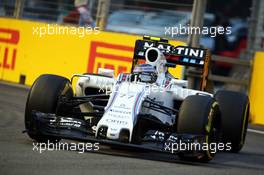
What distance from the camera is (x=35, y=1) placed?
18.8 metres

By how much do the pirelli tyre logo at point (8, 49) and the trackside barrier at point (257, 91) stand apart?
18.1 ft

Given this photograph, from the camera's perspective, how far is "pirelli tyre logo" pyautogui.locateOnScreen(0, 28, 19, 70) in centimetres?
1762

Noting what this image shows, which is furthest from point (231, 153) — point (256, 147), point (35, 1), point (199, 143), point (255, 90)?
point (35, 1)

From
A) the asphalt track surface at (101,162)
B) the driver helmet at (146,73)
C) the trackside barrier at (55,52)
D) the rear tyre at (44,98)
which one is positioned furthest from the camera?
the trackside barrier at (55,52)

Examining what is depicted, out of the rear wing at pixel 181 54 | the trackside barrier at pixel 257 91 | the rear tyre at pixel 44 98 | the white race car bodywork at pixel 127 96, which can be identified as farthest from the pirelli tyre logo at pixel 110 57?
the rear tyre at pixel 44 98

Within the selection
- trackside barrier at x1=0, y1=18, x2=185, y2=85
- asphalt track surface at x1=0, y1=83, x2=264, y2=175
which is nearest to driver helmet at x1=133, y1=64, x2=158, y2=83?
asphalt track surface at x1=0, y1=83, x2=264, y2=175

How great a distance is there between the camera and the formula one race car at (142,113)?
28.5ft

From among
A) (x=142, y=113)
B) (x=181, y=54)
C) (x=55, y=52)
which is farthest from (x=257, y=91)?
(x=142, y=113)

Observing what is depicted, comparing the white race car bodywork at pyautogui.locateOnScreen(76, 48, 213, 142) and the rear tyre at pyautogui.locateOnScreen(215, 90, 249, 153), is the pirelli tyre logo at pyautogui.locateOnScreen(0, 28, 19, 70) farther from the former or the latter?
the rear tyre at pyautogui.locateOnScreen(215, 90, 249, 153)

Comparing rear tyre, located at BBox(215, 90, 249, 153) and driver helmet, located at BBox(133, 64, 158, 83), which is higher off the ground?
driver helmet, located at BBox(133, 64, 158, 83)

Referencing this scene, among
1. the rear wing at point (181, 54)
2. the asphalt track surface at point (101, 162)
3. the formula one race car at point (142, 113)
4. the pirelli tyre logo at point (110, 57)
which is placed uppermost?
the rear wing at point (181, 54)

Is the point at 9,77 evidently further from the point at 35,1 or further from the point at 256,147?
the point at 256,147

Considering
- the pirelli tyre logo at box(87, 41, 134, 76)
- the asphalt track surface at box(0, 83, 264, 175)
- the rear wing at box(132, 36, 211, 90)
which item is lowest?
the asphalt track surface at box(0, 83, 264, 175)

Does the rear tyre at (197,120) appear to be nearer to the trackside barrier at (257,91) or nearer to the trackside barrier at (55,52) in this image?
the trackside barrier at (257,91)
